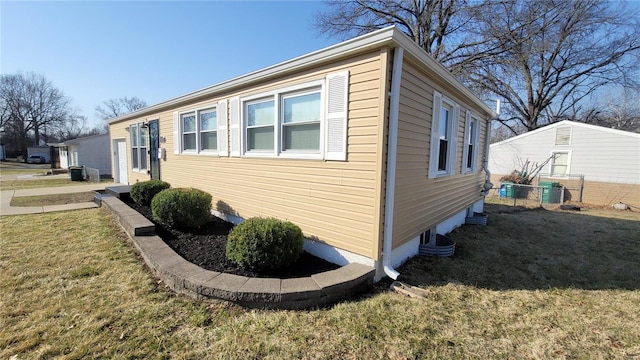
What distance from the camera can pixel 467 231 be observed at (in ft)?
21.0

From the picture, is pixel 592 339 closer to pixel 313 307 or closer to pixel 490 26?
pixel 313 307

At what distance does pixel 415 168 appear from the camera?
418 cm

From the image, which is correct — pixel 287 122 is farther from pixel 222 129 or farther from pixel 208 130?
pixel 208 130

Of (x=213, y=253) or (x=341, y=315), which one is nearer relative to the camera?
(x=341, y=315)

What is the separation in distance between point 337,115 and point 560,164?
13758mm

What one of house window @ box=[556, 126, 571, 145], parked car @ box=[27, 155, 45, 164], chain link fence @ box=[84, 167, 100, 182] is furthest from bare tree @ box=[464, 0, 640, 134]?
parked car @ box=[27, 155, 45, 164]

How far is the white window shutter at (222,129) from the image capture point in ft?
18.9

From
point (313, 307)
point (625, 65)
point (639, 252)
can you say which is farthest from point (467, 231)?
point (625, 65)

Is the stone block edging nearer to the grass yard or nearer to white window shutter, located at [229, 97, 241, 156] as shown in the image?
the grass yard

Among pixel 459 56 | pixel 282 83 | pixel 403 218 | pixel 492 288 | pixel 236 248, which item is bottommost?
pixel 492 288

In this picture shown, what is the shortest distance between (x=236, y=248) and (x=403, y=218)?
91.9 inches

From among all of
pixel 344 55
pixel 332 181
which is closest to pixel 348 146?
pixel 332 181

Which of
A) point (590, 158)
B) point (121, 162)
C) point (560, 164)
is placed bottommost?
point (121, 162)

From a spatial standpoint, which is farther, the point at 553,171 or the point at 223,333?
the point at 553,171
